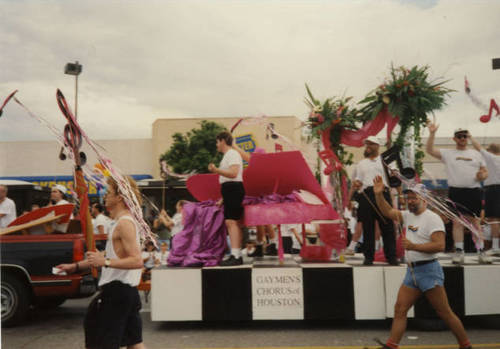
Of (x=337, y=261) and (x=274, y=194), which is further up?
(x=274, y=194)

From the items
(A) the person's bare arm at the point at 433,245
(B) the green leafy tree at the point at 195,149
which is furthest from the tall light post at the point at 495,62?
(B) the green leafy tree at the point at 195,149

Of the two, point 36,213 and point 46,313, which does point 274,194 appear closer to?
point 36,213

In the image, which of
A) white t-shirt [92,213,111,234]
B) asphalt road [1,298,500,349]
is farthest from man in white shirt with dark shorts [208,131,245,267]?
white t-shirt [92,213,111,234]

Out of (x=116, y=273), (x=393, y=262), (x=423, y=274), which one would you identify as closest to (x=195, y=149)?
(x=393, y=262)

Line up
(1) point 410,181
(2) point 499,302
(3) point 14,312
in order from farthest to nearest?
(3) point 14,312
(2) point 499,302
(1) point 410,181

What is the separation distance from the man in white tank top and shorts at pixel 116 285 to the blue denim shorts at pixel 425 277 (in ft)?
7.84

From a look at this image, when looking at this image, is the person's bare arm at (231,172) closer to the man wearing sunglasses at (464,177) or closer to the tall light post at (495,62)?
the man wearing sunglasses at (464,177)

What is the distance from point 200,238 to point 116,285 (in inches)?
110

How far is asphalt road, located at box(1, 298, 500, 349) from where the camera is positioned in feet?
16.6

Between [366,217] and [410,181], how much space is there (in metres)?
1.76

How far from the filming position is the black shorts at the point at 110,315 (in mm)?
3211

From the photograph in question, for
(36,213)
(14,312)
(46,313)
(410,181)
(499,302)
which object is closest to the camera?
(410,181)

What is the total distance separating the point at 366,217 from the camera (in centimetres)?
624

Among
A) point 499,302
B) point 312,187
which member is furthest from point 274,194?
point 499,302
